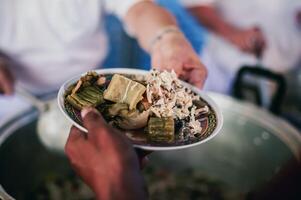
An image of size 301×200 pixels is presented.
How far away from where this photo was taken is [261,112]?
3.78 feet

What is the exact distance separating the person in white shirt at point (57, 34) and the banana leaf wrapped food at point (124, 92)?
1.25 feet

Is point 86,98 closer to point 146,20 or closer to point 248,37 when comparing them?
point 146,20

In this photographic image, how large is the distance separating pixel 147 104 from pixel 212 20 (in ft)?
3.90

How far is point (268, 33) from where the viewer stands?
1828 mm

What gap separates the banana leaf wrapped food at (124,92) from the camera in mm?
673

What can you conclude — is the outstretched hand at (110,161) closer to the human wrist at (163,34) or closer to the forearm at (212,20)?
the human wrist at (163,34)

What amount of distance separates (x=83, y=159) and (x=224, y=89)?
131cm

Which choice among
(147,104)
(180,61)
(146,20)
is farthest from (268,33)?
(147,104)

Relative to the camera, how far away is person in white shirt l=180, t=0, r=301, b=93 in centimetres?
178

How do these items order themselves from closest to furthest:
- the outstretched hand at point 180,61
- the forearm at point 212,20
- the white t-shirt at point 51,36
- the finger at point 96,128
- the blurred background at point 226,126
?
the finger at point 96,128 → the outstretched hand at point 180,61 → the blurred background at point 226,126 → the white t-shirt at point 51,36 → the forearm at point 212,20

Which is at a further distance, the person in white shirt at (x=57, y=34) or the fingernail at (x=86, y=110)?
the person in white shirt at (x=57, y=34)

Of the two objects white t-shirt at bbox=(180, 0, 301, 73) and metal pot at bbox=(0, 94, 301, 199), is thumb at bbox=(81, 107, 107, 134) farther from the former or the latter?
white t-shirt at bbox=(180, 0, 301, 73)

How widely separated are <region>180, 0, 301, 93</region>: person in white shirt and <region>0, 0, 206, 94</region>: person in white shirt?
23.7 inches

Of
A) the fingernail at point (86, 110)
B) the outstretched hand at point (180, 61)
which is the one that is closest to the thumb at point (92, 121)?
the fingernail at point (86, 110)
